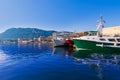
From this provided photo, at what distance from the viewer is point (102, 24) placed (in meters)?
46.5

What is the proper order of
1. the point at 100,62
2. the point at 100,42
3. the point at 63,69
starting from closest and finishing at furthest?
the point at 63,69 → the point at 100,62 → the point at 100,42

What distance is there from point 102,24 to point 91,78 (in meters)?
33.6

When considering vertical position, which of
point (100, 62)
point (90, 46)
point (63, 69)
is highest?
point (90, 46)

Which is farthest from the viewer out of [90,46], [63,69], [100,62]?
[90,46]

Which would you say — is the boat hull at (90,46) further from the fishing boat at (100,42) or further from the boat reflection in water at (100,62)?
the boat reflection in water at (100,62)

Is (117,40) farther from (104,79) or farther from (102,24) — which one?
(104,79)

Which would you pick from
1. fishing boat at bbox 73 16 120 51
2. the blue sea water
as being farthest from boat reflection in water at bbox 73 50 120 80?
fishing boat at bbox 73 16 120 51

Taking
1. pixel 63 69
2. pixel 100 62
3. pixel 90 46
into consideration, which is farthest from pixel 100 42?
pixel 63 69

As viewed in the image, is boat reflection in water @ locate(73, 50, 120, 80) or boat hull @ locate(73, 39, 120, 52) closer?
boat reflection in water @ locate(73, 50, 120, 80)

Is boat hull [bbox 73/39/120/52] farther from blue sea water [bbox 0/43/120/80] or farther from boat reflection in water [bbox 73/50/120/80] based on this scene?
blue sea water [bbox 0/43/120/80]

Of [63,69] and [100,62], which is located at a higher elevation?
[100,62]

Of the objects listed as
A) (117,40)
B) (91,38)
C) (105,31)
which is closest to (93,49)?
(91,38)

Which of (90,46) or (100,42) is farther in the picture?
(90,46)

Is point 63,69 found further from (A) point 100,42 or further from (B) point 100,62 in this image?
(A) point 100,42
